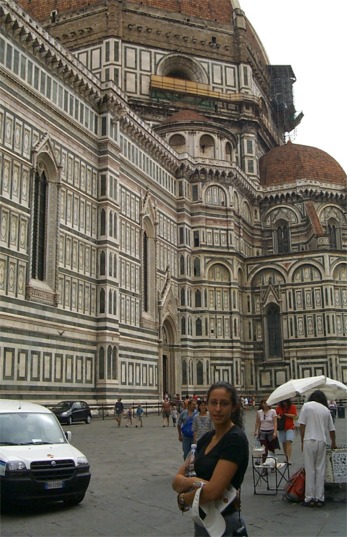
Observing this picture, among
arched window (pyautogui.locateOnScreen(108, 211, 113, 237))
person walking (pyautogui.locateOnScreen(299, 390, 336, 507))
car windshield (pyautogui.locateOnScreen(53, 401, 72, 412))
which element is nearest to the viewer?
person walking (pyautogui.locateOnScreen(299, 390, 336, 507))

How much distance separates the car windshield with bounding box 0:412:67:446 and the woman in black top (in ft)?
20.4

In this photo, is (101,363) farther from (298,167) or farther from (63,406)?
→ (298,167)

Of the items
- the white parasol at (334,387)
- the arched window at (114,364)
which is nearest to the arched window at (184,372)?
the arched window at (114,364)

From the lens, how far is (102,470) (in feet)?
45.0

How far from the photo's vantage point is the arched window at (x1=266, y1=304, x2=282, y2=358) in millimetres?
50906

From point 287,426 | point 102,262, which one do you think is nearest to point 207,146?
point 102,262

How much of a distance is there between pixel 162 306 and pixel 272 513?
1365 inches

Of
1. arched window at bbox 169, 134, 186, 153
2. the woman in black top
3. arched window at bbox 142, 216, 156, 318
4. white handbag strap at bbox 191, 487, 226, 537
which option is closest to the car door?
arched window at bbox 142, 216, 156, 318

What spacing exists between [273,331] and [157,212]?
1457cm

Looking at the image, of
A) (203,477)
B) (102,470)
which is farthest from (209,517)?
(102,470)

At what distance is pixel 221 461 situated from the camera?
4195 mm

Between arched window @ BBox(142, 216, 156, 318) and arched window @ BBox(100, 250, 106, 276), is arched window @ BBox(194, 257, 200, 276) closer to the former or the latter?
arched window @ BBox(142, 216, 156, 318)

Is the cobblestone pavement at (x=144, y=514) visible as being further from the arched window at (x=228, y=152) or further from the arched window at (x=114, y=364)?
the arched window at (x=228, y=152)

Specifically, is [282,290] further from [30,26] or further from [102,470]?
[102,470]
